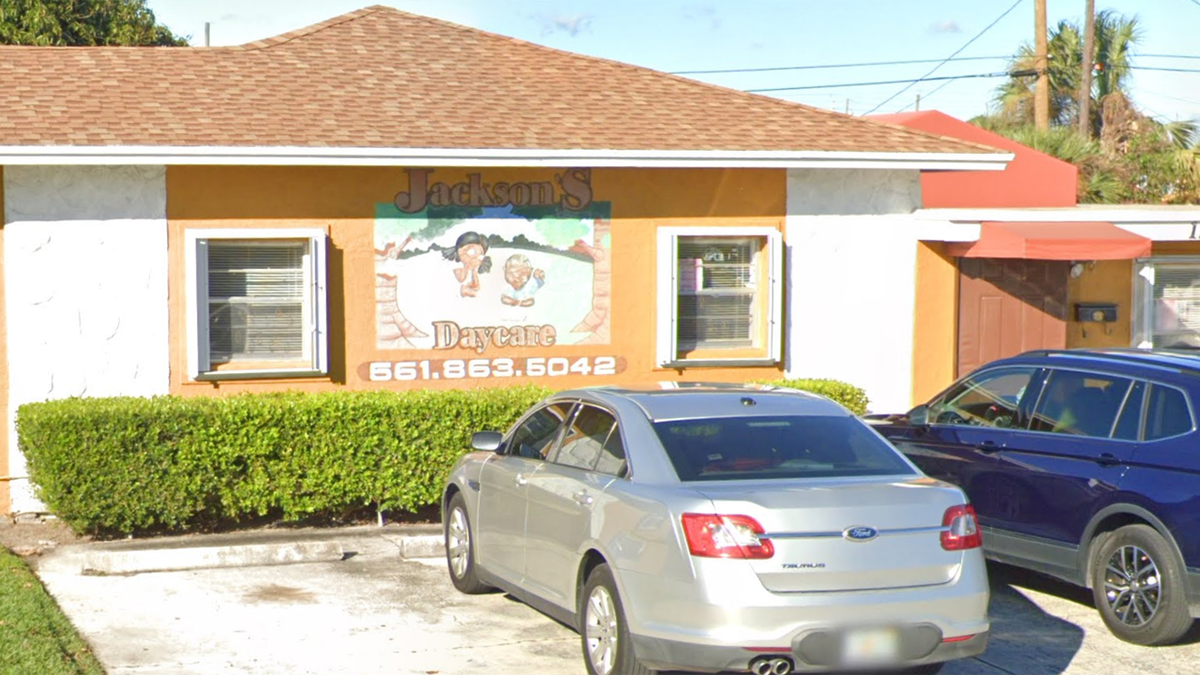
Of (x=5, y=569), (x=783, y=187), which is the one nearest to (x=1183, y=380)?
(x=783, y=187)

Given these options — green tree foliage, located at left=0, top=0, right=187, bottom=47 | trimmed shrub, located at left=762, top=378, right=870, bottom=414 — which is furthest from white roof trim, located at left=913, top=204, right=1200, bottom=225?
green tree foliage, located at left=0, top=0, right=187, bottom=47

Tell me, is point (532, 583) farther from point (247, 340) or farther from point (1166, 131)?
point (1166, 131)

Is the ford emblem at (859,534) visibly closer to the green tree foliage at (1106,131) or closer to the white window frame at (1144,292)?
the white window frame at (1144,292)

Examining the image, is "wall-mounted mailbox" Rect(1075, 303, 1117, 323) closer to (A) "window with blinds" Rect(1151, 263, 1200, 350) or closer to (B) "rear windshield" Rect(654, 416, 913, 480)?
(A) "window with blinds" Rect(1151, 263, 1200, 350)

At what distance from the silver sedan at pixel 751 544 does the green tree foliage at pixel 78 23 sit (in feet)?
67.1

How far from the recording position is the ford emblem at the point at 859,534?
22.0 ft

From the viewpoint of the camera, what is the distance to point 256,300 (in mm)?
12930

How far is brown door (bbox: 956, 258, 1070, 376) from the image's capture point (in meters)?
15.1

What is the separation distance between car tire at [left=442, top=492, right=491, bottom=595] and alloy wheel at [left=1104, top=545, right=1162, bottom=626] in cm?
381

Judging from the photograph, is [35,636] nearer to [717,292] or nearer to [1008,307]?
[717,292]

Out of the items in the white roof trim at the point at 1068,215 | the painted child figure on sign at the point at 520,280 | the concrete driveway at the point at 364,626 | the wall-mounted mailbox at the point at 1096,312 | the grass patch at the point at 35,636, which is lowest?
the concrete driveway at the point at 364,626

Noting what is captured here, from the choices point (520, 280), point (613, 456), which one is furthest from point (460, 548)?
point (520, 280)

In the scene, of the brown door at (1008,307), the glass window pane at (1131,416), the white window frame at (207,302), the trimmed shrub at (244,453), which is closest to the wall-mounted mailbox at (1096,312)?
the brown door at (1008,307)

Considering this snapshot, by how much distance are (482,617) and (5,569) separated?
3477mm
